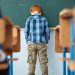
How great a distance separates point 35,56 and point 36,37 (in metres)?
0.37

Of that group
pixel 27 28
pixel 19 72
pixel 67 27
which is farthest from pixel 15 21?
pixel 67 27

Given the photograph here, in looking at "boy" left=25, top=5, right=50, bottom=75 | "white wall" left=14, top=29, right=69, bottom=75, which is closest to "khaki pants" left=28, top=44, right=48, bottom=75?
"boy" left=25, top=5, right=50, bottom=75

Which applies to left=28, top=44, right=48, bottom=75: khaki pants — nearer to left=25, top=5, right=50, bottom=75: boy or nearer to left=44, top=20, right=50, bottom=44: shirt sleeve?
left=25, top=5, right=50, bottom=75: boy

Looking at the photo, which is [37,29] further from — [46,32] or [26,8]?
[26,8]

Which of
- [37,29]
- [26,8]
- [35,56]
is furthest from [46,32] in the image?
[26,8]

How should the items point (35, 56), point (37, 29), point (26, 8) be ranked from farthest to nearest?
point (26, 8) → point (35, 56) → point (37, 29)

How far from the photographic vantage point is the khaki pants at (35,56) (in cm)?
502

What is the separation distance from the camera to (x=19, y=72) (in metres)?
5.60

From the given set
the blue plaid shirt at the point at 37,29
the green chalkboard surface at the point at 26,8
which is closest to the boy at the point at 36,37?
the blue plaid shirt at the point at 37,29

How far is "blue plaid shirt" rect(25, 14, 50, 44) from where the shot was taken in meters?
4.95

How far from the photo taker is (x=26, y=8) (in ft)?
17.9

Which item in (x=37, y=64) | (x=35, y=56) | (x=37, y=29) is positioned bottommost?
(x=37, y=64)

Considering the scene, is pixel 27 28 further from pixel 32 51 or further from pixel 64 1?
pixel 64 1

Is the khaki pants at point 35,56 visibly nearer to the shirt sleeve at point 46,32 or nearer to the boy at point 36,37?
the boy at point 36,37
